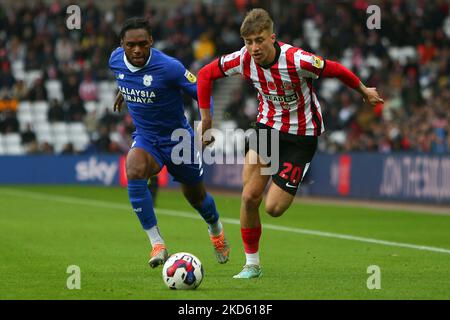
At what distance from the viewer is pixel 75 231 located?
15.5 metres

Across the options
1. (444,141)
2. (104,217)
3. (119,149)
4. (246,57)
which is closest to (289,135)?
(246,57)

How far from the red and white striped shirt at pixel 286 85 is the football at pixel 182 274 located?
5.84 ft

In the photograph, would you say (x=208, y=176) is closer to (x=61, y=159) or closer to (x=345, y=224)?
(x=61, y=159)

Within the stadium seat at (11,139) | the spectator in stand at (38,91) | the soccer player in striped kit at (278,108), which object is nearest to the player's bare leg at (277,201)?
the soccer player in striped kit at (278,108)

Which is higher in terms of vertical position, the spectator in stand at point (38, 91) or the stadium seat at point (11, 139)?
the spectator in stand at point (38, 91)

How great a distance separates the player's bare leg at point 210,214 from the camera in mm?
11055

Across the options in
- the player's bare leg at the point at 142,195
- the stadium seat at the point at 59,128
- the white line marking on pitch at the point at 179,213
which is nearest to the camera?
the player's bare leg at the point at 142,195

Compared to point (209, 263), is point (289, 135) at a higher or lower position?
higher

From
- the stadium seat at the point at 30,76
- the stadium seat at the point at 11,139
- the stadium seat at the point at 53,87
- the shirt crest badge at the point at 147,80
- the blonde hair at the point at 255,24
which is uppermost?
the stadium seat at the point at 30,76

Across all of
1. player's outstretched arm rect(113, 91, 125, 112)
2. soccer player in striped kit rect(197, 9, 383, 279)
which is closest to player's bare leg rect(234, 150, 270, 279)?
soccer player in striped kit rect(197, 9, 383, 279)

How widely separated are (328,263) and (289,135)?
1.81m

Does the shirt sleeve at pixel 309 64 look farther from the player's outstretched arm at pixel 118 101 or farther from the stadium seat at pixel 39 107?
the stadium seat at pixel 39 107

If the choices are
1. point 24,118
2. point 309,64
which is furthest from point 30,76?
point 309,64

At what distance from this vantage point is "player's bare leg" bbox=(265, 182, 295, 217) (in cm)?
992
